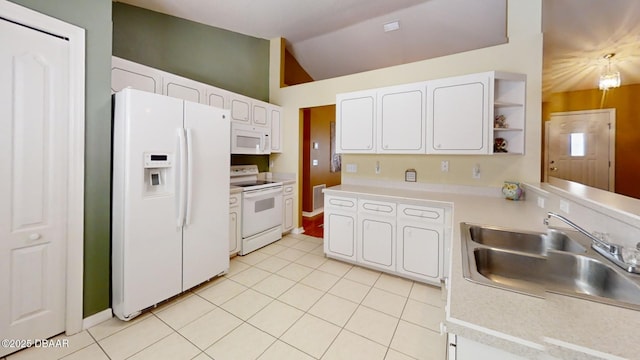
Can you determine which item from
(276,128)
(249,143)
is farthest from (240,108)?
(276,128)

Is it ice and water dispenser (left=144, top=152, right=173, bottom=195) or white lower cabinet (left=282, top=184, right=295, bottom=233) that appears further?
white lower cabinet (left=282, top=184, right=295, bottom=233)

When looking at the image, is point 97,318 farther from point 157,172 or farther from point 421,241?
point 421,241

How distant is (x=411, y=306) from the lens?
2107 mm

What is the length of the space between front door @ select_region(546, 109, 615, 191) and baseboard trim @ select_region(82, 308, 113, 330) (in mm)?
7341

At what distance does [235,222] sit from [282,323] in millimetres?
1470

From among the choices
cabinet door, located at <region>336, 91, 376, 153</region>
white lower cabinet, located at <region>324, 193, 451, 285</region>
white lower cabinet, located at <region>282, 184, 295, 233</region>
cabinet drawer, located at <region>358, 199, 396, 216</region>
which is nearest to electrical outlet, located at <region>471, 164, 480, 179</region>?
white lower cabinet, located at <region>324, 193, 451, 285</region>

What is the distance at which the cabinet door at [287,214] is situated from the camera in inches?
152

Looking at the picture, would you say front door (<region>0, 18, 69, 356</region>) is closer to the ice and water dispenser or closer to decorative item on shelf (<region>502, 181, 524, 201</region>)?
the ice and water dispenser

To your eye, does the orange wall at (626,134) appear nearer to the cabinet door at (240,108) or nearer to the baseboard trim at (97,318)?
the cabinet door at (240,108)

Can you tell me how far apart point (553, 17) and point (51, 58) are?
4850mm

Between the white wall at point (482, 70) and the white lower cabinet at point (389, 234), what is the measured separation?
718mm

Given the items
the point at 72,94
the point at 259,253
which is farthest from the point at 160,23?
the point at 259,253

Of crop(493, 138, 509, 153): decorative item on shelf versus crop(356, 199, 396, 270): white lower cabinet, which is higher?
crop(493, 138, 509, 153): decorative item on shelf

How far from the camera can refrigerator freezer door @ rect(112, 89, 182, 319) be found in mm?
1807
